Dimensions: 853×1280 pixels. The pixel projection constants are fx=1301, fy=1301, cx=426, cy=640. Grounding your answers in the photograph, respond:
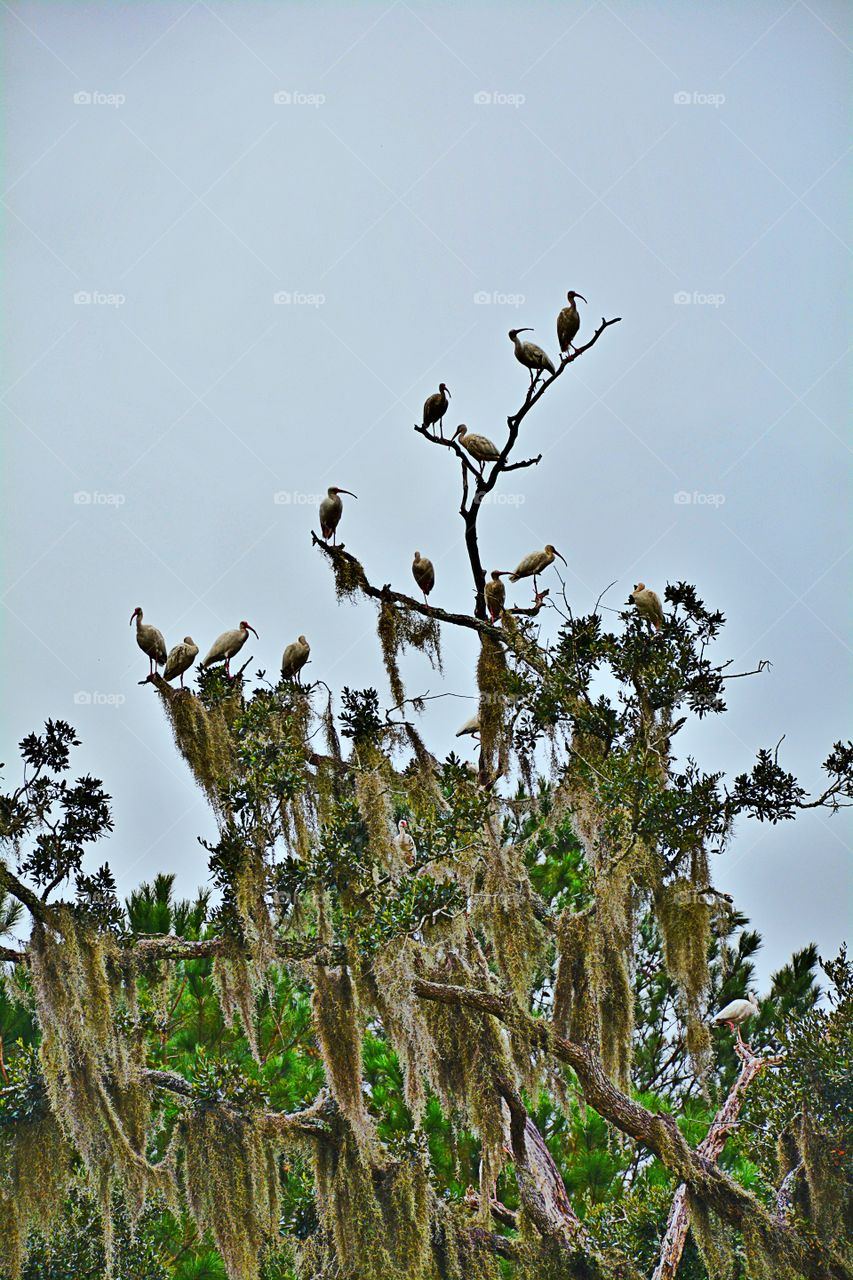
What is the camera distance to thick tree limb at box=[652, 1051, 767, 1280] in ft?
19.7

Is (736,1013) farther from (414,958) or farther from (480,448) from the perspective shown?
(480,448)

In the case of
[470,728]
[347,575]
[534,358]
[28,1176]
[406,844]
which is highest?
[534,358]

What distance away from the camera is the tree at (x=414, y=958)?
18.2 feet

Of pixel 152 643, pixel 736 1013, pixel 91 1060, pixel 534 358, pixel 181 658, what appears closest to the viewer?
pixel 91 1060

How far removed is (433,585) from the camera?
21.5 feet

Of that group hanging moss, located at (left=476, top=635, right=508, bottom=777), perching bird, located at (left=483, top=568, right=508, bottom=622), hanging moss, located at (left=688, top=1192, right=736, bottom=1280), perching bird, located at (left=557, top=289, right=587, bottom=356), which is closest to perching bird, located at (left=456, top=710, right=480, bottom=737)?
hanging moss, located at (left=476, top=635, right=508, bottom=777)

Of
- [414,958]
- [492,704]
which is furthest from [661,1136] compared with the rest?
[492,704]

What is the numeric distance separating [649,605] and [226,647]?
209 cm

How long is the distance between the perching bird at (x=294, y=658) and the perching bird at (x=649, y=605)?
1655 mm

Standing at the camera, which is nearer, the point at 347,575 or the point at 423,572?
the point at 347,575

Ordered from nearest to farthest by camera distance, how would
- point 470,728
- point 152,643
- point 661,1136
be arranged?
point 661,1136 < point 152,643 < point 470,728

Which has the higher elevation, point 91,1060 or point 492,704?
point 492,704

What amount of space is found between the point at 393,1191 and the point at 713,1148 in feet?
5.50

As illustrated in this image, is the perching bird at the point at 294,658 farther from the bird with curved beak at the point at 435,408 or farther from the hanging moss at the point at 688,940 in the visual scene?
the hanging moss at the point at 688,940
